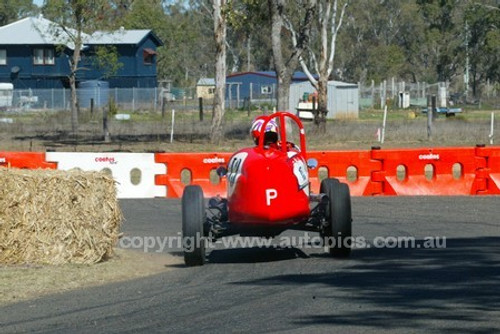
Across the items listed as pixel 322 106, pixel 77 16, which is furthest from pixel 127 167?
pixel 77 16

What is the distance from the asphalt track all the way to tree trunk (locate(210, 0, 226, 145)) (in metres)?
24.1

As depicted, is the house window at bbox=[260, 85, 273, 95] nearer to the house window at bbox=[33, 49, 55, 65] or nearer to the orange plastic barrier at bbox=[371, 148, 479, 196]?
the house window at bbox=[33, 49, 55, 65]

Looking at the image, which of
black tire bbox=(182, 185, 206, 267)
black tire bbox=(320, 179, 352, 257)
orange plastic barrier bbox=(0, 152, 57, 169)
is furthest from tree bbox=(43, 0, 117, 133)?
black tire bbox=(320, 179, 352, 257)

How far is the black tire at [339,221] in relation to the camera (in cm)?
1259

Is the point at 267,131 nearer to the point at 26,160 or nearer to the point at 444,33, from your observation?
the point at 26,160

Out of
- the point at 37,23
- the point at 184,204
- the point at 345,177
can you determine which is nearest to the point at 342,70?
the point at 37,23

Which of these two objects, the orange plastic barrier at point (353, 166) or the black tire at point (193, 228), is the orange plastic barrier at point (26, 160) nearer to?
the orange plastic barrier at point (353, 166)

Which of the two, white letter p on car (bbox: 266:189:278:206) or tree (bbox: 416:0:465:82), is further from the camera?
tree (bbox: 416:0:465:82)

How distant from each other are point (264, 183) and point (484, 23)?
276 ft

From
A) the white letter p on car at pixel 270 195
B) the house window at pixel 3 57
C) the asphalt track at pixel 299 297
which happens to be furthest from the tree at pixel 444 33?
the white letter p on car at pixel 270 195

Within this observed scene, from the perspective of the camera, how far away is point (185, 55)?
117125 mm

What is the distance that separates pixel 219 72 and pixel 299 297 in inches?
1164

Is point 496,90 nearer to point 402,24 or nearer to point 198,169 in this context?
point 402,24

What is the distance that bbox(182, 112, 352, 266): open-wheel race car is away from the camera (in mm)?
12172
